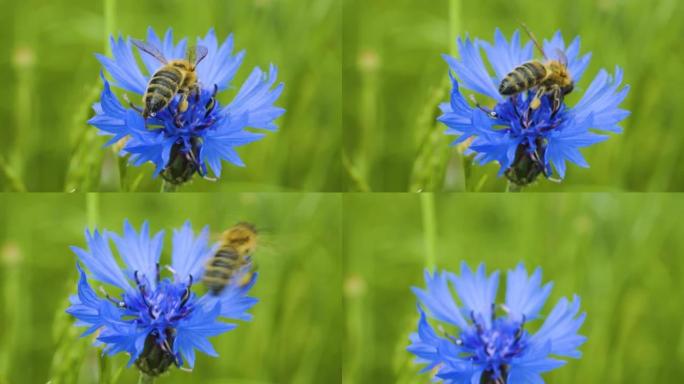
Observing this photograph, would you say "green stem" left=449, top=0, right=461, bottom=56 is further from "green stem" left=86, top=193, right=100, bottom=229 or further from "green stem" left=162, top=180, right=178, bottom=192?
"green stem" left=86, top=193, right=100, bottom=229

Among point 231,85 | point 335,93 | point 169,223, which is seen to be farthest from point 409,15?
point 169,223

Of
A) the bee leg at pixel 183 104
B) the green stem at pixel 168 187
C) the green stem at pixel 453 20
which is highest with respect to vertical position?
the green stem at pixel 453 20

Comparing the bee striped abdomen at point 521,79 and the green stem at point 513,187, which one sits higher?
the bee striped abdomen at point 521,79

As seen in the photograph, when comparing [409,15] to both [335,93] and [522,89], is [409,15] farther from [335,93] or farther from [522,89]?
[522,89]

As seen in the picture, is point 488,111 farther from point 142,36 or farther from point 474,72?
point 142,36

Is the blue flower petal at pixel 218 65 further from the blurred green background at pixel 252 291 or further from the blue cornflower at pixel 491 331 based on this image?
the blue cornflower at pixel 491 331

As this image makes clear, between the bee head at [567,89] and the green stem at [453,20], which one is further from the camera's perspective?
the green stem at [453,20]

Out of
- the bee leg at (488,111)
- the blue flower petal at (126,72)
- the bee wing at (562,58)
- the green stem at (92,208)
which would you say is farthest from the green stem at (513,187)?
the green stem at (92,208)
